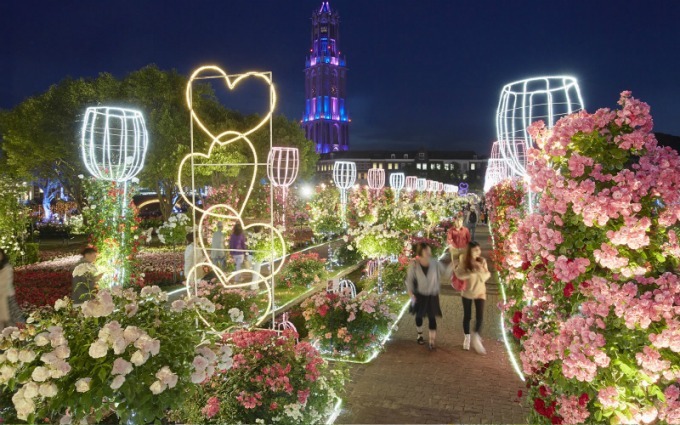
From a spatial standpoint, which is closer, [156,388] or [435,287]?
[156,388]

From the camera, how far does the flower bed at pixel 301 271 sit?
12125mm

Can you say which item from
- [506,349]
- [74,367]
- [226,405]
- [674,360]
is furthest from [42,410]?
[506,349]

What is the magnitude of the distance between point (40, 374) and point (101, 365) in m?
0.29

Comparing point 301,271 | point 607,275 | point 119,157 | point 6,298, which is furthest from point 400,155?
point 607,275

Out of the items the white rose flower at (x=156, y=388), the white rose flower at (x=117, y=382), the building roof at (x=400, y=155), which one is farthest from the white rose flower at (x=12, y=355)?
the building roof at (x=400, y=155)

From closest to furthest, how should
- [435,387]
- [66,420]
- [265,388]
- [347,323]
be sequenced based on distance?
[66,420] → [265,388] → [435,387] → [347,323]

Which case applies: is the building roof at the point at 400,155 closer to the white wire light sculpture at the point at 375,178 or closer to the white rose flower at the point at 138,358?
the white wire light sculpture at the point at 375,178

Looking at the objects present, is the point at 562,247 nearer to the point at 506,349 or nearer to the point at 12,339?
the point at 12,339

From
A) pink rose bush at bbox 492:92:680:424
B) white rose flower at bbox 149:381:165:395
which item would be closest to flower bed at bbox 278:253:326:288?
pink rose bush at bbox 492:92:680:424

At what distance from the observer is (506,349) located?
7473 mm

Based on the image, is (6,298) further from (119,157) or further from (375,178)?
(375,178)

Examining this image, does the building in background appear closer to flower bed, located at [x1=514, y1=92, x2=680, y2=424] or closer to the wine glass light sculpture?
the wine glass light sculpture

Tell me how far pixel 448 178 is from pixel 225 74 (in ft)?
285

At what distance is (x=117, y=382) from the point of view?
2.63 metres
